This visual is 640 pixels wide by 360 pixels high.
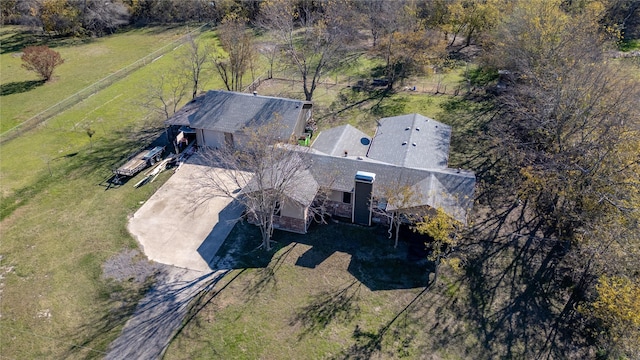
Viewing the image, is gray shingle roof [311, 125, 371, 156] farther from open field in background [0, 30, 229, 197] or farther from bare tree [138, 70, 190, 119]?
open field in background [0, 30, 229, 197]

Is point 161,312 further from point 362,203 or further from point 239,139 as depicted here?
point 239,139

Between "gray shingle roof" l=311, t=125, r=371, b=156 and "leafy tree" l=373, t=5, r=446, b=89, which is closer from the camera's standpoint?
"gray shingle roof" l=311, t=125, r=371, b=156

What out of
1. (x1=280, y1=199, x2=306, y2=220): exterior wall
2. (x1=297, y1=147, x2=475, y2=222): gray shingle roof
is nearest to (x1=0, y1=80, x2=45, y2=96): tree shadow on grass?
(x1=297, y1=147, x2=475, y2=222): gray shingle roof

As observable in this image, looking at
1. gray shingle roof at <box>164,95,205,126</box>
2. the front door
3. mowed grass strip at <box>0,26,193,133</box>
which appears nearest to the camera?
Answer: the front door

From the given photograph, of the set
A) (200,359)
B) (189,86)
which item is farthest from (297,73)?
(200,359)

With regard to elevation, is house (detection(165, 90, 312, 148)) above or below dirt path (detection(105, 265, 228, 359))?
above

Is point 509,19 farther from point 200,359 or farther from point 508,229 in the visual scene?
point 200,359
